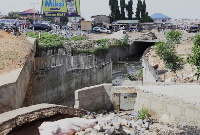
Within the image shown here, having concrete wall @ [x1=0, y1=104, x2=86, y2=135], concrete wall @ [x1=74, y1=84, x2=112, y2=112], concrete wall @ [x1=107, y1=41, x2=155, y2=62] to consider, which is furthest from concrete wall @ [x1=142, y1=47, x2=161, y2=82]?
concrete wall @ [x1=107, y1=41, x2=155, y2=62]

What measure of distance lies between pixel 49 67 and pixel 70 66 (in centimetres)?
296

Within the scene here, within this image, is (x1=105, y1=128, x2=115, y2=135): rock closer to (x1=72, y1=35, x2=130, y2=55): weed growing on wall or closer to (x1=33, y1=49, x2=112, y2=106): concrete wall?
(x1=33, y1=49, x2=112, y2=106): concrete wall

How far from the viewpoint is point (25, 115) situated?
7238mm

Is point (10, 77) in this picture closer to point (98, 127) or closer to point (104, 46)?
point (98, 127)

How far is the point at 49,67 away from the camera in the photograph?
754 inches

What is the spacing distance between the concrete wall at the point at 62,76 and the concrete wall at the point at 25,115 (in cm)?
942

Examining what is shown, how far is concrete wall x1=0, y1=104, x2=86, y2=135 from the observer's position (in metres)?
6.74

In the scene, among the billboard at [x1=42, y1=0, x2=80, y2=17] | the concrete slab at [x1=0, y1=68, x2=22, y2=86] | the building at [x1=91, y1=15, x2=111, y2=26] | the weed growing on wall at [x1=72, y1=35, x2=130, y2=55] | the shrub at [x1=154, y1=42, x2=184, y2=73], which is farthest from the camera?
the building at [x1=91, y1=15, x2=111, y2=26]

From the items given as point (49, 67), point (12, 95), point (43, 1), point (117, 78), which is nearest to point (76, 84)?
point (49, 67)

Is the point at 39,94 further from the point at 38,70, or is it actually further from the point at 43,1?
the point at 43,1

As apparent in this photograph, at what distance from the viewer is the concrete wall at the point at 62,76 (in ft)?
59.8

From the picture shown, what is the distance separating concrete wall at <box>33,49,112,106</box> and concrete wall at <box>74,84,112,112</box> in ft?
22.8

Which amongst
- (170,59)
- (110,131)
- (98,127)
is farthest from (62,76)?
(110,131)

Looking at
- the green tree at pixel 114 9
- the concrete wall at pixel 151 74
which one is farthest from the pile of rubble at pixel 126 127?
the green tree at pixel 114 9
